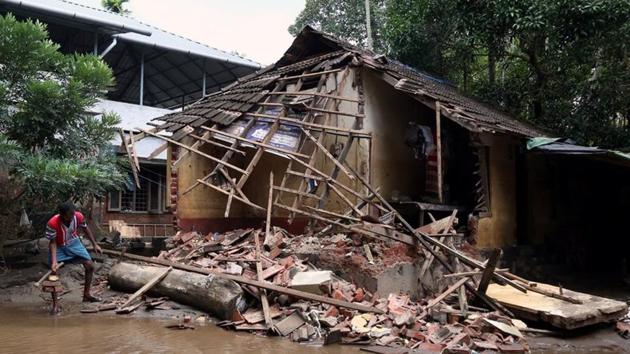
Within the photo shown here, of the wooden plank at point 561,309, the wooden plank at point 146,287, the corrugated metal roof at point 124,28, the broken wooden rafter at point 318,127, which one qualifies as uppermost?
the corrugated metal roof at point 124,28

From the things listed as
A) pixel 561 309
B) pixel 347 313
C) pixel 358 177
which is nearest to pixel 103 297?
pixel 347 313

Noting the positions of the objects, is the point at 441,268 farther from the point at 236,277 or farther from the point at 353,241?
the point at 236,277

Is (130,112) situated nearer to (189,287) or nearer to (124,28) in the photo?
(124,28)

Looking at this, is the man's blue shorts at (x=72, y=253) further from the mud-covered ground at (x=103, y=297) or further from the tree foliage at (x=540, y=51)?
the tree foliage at (x=540, y=51)

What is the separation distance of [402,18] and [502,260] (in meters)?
8.40

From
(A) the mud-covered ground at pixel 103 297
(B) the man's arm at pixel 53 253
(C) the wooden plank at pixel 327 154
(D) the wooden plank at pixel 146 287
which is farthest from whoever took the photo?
(C) the wooden plank at pixel 327 154

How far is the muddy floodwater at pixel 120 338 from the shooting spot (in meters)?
5.69

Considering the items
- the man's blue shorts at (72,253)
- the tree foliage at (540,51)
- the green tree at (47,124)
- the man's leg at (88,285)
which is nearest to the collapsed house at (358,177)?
the green tree at (47,124)

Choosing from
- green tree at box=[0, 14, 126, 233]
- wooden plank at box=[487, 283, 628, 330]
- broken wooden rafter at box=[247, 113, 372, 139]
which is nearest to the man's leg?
green tree at box=[0, 14, 126, 233]

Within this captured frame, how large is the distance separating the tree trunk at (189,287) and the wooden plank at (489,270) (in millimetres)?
3385

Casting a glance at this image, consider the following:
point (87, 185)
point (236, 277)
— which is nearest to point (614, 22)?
point (236, 277)

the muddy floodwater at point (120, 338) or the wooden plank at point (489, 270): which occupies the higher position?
the wooden plank at point (489, 270)

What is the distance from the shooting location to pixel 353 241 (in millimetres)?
8266

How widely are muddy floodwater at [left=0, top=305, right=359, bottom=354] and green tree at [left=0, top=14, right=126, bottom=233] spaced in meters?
2.48
